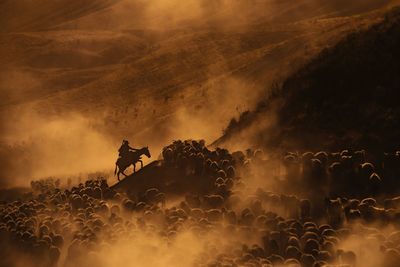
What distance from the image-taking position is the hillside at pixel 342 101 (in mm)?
26344

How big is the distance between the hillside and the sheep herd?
1376 mm

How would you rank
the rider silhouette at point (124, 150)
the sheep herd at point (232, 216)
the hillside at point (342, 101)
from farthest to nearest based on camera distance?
1. the rider silhouette at point (124, 150)
2. the hillside at point (342, 101)
3. the sheep herd at point (232, 216)

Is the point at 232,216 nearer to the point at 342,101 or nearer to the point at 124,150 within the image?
the point at 342,101

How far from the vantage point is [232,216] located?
22.8 metres

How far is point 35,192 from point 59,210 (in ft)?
22.1

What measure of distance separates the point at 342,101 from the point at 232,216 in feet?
26.8

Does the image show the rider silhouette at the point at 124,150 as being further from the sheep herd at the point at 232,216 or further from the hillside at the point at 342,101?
the hillside at the point at 342,101

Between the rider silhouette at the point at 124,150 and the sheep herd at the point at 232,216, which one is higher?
the rider silhouette at the point at 124,150

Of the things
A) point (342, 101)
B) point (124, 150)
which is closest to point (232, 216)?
point (342, 101)

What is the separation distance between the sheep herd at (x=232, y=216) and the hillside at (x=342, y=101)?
1376 millimetres

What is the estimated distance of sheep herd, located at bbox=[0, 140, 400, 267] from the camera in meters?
20.2

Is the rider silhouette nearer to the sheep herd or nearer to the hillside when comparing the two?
the sheep herd

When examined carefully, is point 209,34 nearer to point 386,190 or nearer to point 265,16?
point 265,16

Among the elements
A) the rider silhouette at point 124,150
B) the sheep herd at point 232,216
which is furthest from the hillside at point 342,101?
the rider silhouette at point 124,150
